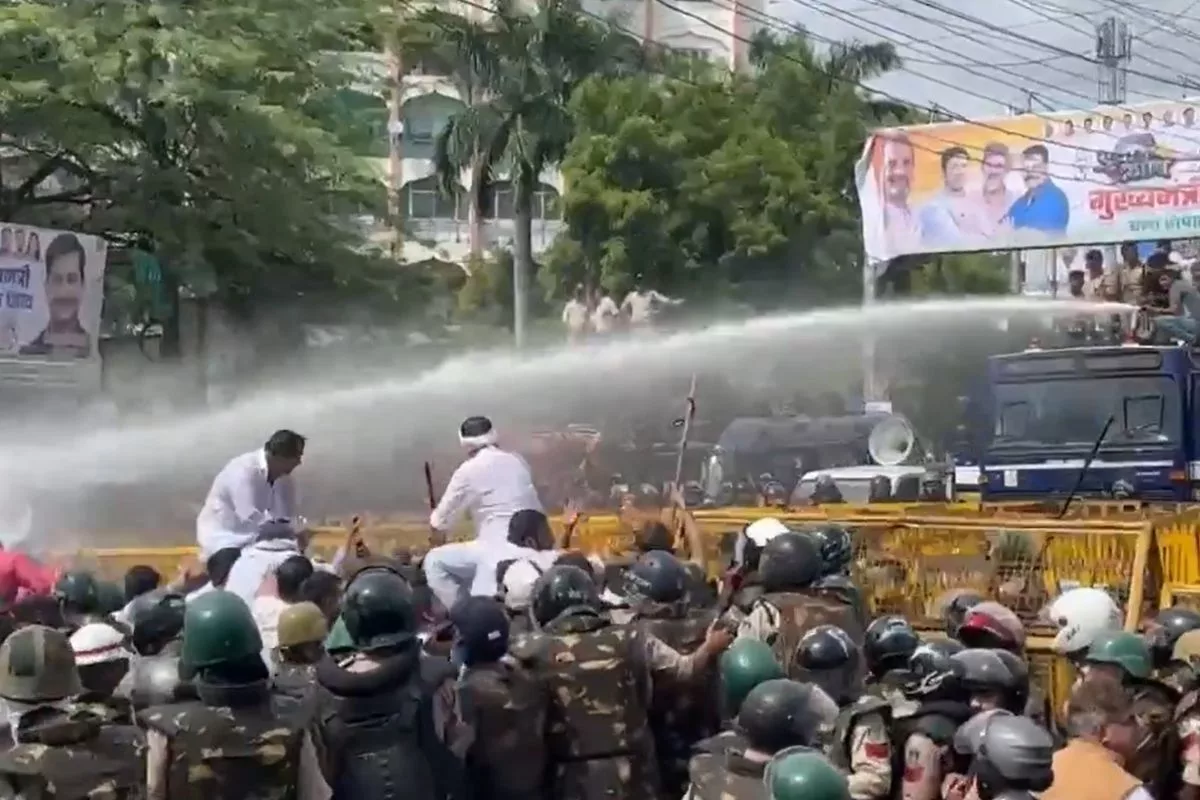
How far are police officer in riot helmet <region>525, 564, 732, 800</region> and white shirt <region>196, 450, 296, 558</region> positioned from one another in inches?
144

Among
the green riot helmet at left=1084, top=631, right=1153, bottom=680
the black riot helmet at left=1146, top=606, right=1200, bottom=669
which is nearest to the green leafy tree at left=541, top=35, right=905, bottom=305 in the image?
the black riot helmet at left=1146, top=606, right=1200, bottom=669

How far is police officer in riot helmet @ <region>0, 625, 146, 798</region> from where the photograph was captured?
5.48 metres

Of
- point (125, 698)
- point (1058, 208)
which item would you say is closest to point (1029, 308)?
point (1058, 208)

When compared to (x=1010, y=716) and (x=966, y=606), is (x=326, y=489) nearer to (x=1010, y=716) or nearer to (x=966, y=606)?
(x=966, y=606)

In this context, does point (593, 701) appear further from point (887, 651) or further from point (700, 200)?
point (700, 200)

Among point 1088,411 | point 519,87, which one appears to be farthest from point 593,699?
point 519,87

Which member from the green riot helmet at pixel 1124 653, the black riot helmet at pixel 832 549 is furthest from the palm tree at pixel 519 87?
the green riot helmet at pixel 1124 653

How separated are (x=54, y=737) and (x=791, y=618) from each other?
11.3 feet

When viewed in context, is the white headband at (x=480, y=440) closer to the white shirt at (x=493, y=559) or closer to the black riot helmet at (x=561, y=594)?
the white shirt at (x=493, y=559)

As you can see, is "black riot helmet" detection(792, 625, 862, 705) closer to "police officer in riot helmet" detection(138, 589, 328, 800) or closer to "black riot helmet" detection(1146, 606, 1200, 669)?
"black riot helmet" detection(1146, 606, 1200, 669)

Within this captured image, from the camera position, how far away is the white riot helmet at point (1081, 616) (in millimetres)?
7996

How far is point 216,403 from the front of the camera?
1062 inches

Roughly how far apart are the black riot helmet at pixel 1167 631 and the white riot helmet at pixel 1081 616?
17cm

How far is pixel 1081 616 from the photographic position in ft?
27.5
